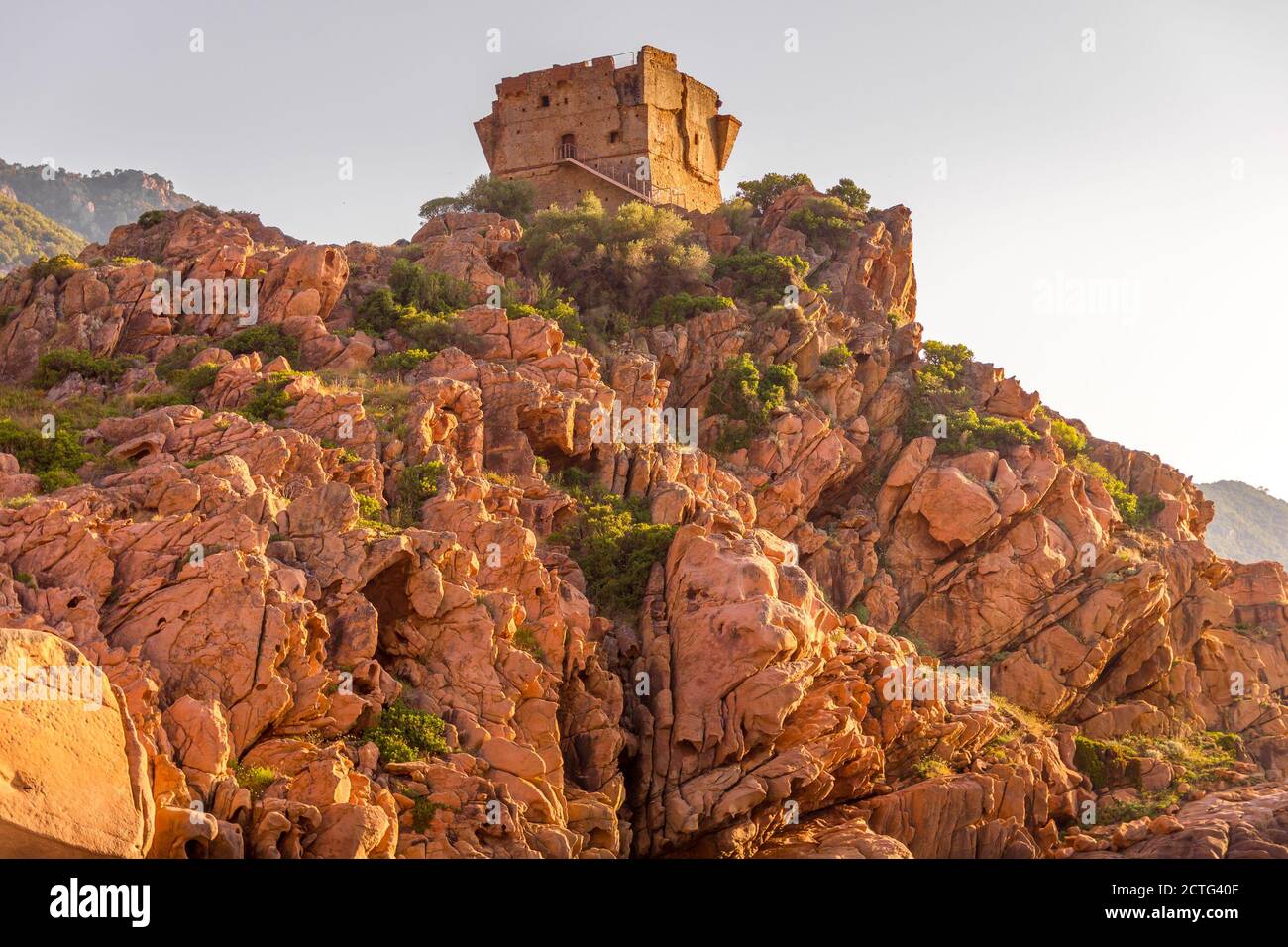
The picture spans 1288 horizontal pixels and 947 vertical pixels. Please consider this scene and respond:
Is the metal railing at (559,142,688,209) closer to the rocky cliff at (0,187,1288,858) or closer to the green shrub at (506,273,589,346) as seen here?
the rocky cliff at (0,187,1288,858)

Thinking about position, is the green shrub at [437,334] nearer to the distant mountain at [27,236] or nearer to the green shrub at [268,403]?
the green shrub at [268,403]

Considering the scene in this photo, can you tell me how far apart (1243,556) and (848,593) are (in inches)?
2993

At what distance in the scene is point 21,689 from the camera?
55.9 feet

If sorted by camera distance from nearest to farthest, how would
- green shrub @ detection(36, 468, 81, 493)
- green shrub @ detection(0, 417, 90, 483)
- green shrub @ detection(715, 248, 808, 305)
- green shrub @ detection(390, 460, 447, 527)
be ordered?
green shrub @ detection(36, 468, 81, 493), green shrub @ detection(0, 417, 90, 483), green shrub @ detection(390, 460, 447, 527), green shrub @ detection(715, 248, 808, 305)

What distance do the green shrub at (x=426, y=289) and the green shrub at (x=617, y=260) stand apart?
400 centimetres

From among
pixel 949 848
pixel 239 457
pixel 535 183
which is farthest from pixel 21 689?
pixel 535 183

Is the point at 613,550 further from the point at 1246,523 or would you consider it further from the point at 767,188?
the point at 1246,523

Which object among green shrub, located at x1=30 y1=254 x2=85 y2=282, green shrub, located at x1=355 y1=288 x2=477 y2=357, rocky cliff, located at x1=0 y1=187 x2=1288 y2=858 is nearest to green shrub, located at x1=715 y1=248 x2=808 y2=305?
rocky cliff, located at x1=0 y1=187 x2=1288 y2=858

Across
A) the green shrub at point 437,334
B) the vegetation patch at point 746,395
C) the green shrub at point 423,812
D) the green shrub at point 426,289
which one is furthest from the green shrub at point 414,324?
the green shrub at point 423,812

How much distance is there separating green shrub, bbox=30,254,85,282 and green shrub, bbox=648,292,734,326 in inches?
594

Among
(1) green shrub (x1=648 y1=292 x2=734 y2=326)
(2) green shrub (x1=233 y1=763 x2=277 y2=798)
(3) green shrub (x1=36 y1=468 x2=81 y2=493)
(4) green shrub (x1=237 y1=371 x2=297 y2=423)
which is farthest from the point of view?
(1) green shrub (x1=648 y1=292 x2=734 y2=326)

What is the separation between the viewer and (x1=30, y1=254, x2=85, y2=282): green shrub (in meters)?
37.6

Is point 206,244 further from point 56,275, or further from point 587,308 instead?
point 587,308

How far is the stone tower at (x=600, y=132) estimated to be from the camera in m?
54.2
